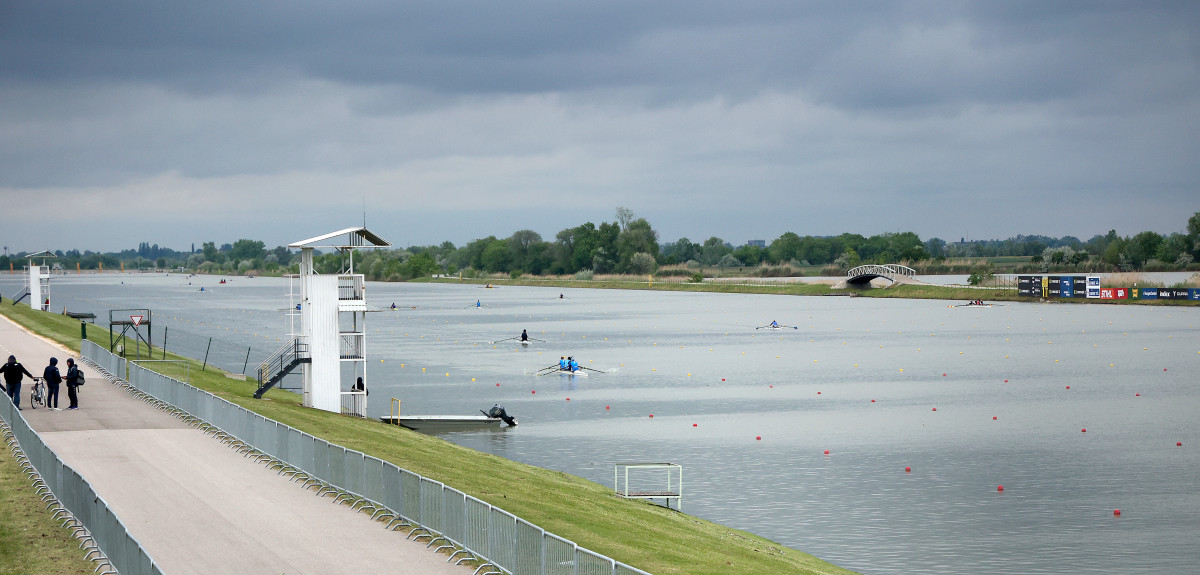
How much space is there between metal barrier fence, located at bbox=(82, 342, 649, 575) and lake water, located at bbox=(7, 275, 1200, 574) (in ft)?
39.7

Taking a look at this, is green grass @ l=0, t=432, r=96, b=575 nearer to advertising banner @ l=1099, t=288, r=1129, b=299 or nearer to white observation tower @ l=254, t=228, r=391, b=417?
white observation tower @ l=254, t=228, r=391, b=417

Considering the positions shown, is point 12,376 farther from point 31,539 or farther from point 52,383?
point 31,539

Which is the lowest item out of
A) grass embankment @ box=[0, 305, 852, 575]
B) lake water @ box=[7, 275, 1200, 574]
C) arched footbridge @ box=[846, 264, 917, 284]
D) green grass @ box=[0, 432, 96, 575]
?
lake water @ box=[7, 275, 1200, 574]

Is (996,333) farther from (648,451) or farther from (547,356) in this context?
(648,451)

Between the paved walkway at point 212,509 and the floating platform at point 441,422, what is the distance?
14.7 meters

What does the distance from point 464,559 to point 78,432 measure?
58.2 feet

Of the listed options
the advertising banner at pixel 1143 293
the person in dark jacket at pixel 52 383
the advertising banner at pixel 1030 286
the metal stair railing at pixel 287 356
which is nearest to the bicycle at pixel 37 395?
the person in dark jacket at pixel 52 383

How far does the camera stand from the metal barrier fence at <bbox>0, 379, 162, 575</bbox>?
1569cm

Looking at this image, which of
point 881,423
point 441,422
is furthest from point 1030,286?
point 441,422

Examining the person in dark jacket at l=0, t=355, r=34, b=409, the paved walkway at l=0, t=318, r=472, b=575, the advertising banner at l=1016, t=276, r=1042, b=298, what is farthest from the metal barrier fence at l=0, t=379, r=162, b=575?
the advertising banner at l=1016, t=276, r=1042, b=298

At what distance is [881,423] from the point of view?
51.1 m

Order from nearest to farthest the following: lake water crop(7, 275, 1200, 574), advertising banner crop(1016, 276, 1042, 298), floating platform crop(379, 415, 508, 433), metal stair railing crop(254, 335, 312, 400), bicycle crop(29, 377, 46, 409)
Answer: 1. lake water crop(7, 275, 1200, 574)
2. bicycle crop(29, 377, 46, 409)
3. metal stair railing crop(254, 335, 312, 400)
4. floating platform crop(379, 415, 508, 433)
5. advertising banner crop(1016, 276, 1042, 298)

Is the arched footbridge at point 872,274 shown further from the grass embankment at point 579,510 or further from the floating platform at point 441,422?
the grass embankment at point 579,510

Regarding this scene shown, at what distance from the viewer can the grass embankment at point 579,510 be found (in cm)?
2272
